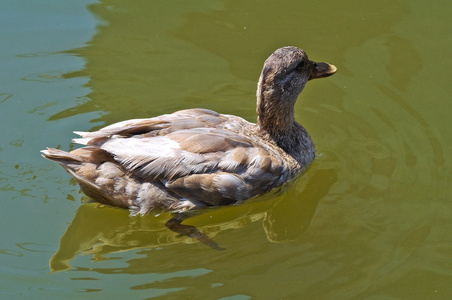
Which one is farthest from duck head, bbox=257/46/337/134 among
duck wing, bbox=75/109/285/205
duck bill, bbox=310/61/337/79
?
duck wing, bbox=75/109/285/205

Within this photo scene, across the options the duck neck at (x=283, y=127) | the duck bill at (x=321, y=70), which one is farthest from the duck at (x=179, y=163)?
the duck bill at (x=321, y=70)

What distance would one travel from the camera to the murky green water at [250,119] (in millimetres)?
5840

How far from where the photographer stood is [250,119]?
26.5ft

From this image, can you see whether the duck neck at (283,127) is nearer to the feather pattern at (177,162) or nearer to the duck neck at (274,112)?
the duck neck at (274,112)

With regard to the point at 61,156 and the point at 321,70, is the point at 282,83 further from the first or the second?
the point at 61,156

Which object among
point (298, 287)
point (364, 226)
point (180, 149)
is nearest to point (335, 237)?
point (364, 226)

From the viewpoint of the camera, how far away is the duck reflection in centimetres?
623

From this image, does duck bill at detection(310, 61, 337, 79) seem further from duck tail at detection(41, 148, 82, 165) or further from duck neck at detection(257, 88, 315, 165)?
duck tail at detection(41, 148, 82, 165)

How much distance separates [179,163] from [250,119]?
2025mm

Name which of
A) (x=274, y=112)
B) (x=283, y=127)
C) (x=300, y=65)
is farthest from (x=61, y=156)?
(x=300, y=65)

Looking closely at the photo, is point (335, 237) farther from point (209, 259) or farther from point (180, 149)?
point (180, 149)

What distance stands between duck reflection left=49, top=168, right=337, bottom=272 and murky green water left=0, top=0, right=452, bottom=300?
0.05 ft

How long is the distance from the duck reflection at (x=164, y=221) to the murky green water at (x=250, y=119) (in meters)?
0.02

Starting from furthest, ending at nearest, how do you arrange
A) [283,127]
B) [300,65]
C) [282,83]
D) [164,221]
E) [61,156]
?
[283,127] → [300,65] → [282,83] → [164,221] → [61,156]
